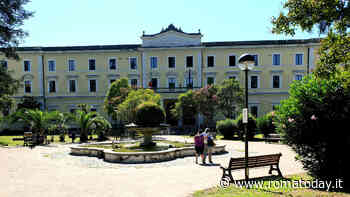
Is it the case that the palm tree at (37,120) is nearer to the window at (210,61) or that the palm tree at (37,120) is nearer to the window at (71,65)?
the window at (71,65)

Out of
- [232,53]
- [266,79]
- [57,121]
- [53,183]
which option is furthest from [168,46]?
[53,183]

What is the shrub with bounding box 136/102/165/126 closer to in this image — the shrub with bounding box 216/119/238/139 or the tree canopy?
the tree canopy

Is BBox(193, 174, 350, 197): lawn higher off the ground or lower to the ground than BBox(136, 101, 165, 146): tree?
lower

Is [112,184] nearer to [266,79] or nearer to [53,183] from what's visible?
[53,183]

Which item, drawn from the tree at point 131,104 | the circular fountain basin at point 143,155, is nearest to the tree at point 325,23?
the circular fountain basin at point 143,155

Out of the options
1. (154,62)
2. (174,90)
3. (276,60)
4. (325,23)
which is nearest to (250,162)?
(325,23)

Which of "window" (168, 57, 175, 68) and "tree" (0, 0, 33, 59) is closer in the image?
"tree" (0, 0, 33, 59)

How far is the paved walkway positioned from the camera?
25.6 feet

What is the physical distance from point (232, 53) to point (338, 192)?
34.0 metres

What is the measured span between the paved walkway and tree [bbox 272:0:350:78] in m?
4.43

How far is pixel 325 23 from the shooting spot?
7.87 m

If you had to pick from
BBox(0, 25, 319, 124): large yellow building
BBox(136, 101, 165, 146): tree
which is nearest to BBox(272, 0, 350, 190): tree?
BBox(136, 101, 165, 146): tree

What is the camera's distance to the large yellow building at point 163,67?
39000 mm

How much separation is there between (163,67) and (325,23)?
3255 cm
